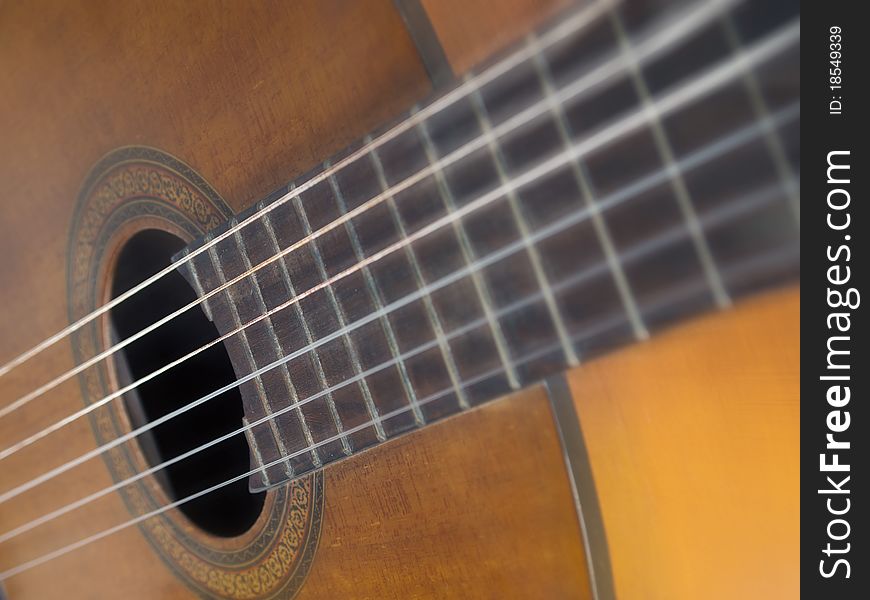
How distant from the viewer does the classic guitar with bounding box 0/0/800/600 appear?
0.39 m

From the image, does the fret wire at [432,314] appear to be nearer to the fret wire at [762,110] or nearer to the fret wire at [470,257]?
the fret wire at [470,257]

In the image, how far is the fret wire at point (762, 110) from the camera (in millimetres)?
362

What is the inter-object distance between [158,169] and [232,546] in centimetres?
37

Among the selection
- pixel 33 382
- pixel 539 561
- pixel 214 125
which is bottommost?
pixel 539 561

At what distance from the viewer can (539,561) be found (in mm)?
548

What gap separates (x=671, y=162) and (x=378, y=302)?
0.23m

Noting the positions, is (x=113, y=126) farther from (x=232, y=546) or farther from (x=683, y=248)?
(x=683, y=248)

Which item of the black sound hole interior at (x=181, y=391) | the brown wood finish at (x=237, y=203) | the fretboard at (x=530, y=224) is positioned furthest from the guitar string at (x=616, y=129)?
the black sound hole interior at (x=181, y=391)

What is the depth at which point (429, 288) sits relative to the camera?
51 cm

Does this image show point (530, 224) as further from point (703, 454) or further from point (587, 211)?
point (703, 454)

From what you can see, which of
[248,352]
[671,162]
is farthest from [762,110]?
[248,352]

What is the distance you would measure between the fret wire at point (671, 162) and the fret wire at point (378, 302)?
0.73ft

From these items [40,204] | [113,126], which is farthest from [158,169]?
[40,204]

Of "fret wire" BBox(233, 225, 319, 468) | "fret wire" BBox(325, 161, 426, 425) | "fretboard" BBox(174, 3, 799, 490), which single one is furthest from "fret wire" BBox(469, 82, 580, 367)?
"fret wire" BBox(233, 225, 319, 468)
